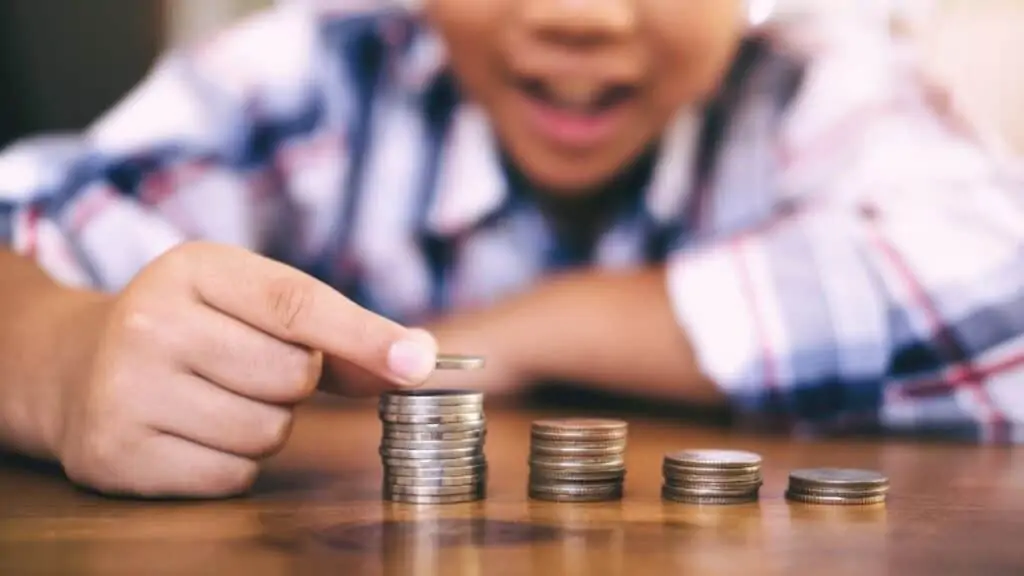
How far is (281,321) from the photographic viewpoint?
0.77 meters

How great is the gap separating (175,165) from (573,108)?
524 mm

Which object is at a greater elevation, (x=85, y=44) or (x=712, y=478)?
(x=85, y=44)

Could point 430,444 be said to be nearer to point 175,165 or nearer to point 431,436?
point 431,436

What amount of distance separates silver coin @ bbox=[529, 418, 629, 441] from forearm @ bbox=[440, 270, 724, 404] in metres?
0.42

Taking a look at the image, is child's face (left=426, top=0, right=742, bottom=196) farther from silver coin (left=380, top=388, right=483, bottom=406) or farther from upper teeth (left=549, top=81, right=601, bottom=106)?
silver coin (left=380, top=388, right=483, bottom=406)

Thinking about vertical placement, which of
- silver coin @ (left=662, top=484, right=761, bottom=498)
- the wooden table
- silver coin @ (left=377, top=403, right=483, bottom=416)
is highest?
silver coin @ (left=377, top=403, right=483, bottom=416)

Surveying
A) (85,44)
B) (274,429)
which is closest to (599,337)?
(274,429)

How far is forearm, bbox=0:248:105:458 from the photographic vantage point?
861mm

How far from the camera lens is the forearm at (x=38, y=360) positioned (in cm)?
86

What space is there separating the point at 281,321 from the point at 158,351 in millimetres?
83

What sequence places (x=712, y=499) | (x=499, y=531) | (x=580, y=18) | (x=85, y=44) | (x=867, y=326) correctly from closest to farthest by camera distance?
(x=499, y=531) → (x=712, y=499) → (x=867, y=326) → (x=580, y=18) → (x=85, y=44)

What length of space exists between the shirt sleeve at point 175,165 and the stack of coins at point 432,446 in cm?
70

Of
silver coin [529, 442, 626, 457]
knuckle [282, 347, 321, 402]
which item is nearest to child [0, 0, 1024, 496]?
knuckle [282, 347, 321, 402]

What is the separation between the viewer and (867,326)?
4.00 ft
